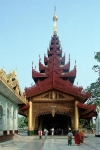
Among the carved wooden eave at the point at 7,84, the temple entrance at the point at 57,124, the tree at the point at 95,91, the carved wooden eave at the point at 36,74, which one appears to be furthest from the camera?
the temple entrance at the point at 57,124

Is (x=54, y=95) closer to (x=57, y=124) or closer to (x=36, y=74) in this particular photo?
(x=36, y=74)

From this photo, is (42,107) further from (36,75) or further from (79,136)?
(79,136)

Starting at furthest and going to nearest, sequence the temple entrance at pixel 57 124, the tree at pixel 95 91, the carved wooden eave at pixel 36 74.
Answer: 1. the temple entrance at pixel 57 124
2. the carved wooden eave at pixel 36 74
3. the tree at pixel 95 91

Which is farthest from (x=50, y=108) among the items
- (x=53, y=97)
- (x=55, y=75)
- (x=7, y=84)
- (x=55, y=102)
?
(x=7, y=84)

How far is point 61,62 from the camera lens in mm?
51969

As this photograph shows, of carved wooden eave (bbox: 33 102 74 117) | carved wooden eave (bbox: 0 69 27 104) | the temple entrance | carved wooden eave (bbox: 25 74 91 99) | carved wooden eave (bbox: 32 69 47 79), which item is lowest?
the temple entrance

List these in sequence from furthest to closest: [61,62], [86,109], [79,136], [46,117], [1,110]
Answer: [61,62], [46,117], [86,109], [1,110], [79,136]

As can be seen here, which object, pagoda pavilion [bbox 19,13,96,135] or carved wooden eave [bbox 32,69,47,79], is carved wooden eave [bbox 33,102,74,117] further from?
carved wooden eave [bbox 32,69,47,79]

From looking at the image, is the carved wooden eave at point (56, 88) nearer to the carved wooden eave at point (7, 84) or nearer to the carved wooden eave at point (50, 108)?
the carved wooden eave at point (50, 108)

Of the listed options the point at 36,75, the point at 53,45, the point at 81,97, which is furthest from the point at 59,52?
the point at 81,97

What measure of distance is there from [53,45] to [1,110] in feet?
105

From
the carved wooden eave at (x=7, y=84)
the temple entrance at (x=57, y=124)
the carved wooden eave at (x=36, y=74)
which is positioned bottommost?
the temple entrance at (x=57, y=124)

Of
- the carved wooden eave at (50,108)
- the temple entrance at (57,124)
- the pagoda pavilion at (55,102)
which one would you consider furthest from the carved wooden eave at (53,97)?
the temple entrance at (57,124)

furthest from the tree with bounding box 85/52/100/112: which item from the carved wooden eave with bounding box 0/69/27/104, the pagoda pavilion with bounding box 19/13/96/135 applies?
the carved wooden eave with bounding box 0/69/27/104
